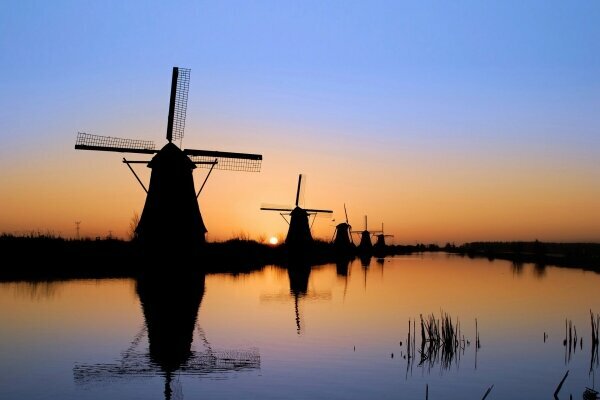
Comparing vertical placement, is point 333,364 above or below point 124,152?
below

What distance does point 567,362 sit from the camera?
1450 cm

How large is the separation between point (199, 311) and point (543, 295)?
1655cm

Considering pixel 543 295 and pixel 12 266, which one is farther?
pixel 12 266

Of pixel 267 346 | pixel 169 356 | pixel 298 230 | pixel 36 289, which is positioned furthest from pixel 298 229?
pixel 169 356

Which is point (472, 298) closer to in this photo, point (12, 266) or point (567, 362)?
point (567, 362)

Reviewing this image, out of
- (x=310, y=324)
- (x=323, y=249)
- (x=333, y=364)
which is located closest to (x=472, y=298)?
(x=310, y=324)

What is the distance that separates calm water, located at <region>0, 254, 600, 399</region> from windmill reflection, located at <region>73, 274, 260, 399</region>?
3 centimetres

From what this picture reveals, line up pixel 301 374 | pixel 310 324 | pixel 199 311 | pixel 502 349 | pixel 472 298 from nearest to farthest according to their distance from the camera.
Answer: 1. pixel 301 374
2. pixel 502 349
3. pixel 310 324
4. pixel 199 311
5. pixel 472 298

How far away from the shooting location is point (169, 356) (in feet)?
46.7

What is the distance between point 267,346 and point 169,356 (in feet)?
8.57

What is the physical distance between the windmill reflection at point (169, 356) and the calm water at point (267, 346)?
0.11ft

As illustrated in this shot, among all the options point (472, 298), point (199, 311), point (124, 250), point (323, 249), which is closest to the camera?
point (199, 311)

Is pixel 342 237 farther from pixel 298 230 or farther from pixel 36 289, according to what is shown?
pixel 36 289

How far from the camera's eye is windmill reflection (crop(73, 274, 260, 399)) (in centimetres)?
1260
